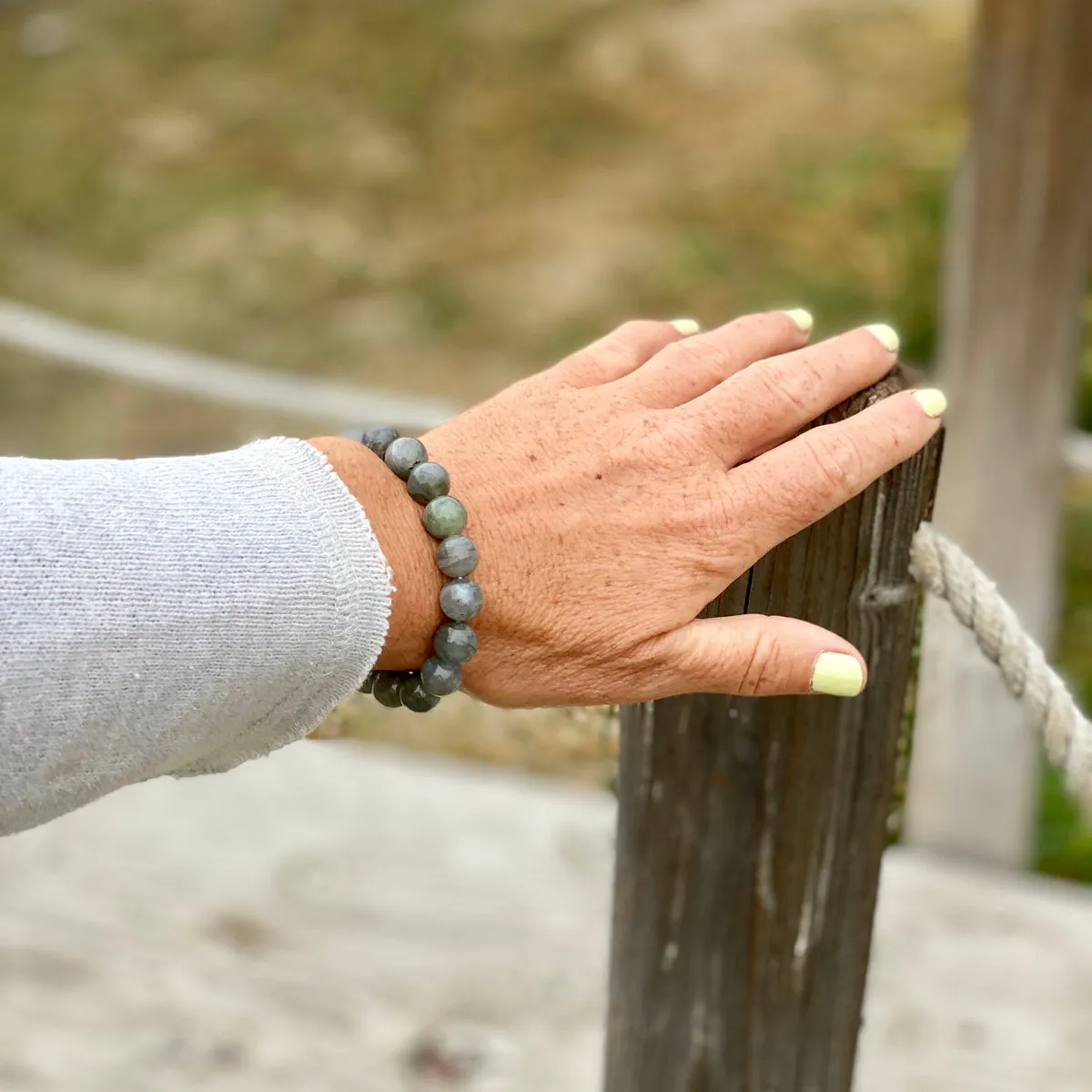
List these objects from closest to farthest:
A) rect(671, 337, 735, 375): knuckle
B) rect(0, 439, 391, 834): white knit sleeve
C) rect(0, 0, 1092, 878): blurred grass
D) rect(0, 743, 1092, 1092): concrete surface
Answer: rect(0, 439, 391, 834): white knit sleeve < rect(671, 337, 735, 375): knuckle < rect(0, 743, 1092, 1092): concrete surface < rect(0, 0, 1092, 878): blurred grass

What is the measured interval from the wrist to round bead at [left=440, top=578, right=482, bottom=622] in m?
0.01

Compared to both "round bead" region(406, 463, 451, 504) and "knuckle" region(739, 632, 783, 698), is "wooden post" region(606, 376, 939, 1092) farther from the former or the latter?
"round bead" region(406, 463, 451, 504)

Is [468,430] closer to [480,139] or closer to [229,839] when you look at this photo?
[229,839]

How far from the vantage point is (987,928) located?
181 cm

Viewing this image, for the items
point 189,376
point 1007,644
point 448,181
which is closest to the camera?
point 1007,644

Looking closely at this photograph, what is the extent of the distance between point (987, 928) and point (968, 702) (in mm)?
412

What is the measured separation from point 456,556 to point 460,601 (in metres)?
0.03

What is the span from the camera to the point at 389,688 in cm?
75

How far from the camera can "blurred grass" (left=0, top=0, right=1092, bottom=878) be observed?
465 centimetres

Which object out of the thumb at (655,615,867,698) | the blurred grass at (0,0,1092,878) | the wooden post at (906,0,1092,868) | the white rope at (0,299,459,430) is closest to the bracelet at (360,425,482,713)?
the thumb at (655,615,867,698)

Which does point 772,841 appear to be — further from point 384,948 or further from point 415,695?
point 384,948

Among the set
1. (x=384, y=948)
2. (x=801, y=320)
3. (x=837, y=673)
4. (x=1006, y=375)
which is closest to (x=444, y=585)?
(x=837, y=673)

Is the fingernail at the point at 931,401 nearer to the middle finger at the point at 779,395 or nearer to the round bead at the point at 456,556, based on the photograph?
the middle finger at the point at 779,395

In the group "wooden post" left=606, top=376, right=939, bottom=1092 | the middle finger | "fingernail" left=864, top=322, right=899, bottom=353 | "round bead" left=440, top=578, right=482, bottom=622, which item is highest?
"fingernail" left=864, top=322, right=899, bottom=353
